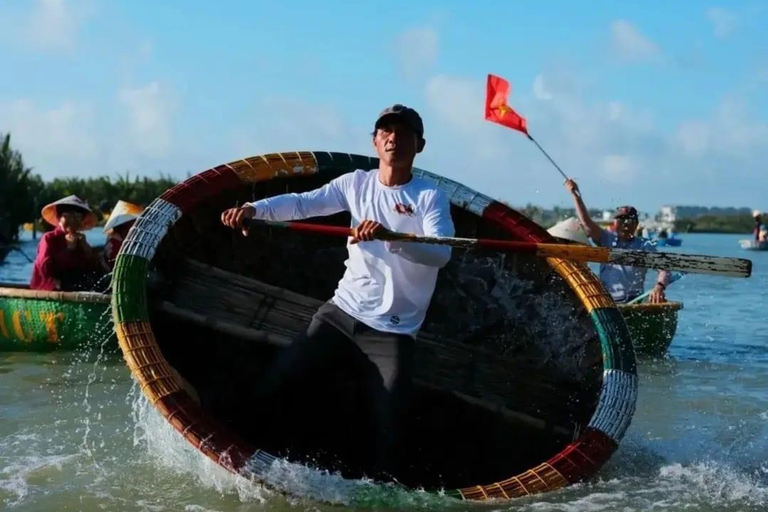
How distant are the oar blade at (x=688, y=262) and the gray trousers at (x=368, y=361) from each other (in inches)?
35.4

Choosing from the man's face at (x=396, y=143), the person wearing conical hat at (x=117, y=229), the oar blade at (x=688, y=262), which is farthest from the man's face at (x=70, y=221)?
the oar blade at (x=688, y=262)

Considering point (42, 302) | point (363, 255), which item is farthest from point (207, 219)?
point (42, 302)

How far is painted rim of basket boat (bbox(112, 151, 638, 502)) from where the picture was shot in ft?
12.8

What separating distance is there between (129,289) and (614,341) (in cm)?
211

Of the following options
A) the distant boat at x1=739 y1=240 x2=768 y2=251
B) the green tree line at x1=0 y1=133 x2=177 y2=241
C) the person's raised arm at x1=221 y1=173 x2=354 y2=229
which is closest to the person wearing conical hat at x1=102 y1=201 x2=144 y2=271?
the person's raised arm at x1=221 y1=173 x2=354 y2=229

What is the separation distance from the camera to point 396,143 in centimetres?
384

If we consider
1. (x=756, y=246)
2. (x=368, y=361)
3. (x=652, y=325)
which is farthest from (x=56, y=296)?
(x=756, y=246)

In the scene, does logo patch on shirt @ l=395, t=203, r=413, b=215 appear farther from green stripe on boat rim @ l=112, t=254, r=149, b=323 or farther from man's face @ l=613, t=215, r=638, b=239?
man's face @ l=613, t=215, r=638, b=239

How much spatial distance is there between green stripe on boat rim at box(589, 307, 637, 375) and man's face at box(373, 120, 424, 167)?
1282 millimetres

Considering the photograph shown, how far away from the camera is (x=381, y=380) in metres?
3.94

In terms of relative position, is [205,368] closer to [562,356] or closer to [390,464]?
[390,464]

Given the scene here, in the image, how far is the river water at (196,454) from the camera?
4.09 m

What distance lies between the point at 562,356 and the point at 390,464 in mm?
1427

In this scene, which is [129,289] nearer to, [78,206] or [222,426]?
[222,426]
